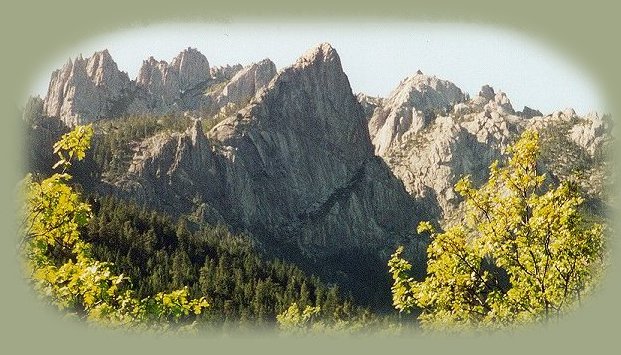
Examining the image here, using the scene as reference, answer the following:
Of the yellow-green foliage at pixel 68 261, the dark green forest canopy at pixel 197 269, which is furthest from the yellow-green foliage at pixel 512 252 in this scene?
the dark green forest canopy at pixel 197 269

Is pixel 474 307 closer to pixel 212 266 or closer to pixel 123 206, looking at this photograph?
pixel 212 266

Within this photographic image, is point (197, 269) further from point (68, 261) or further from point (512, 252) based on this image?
point (512, 252)

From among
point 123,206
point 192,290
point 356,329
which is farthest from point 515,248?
point 123,206

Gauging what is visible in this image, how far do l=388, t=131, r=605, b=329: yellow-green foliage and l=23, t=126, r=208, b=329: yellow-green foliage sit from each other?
7073mm

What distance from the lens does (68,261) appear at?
46.8 ft

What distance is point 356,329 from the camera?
59.2 meters

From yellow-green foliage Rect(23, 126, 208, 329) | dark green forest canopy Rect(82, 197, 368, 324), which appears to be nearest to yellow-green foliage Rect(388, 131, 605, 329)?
yellow-green foliage Rect(23, 126, 208, 329)

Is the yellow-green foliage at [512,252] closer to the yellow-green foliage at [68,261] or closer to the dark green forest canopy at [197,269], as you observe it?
the yellow-green foliage at [68,261]

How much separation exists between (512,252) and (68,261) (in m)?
12.7

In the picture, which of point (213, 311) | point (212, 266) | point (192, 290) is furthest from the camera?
point (212, 266)

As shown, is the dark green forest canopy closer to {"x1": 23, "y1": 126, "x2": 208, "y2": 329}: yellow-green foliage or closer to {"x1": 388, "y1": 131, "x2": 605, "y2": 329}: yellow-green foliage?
{"x1": 23, "y1": 126, "x2": 208, "y2": 329}: yellow-green foliage

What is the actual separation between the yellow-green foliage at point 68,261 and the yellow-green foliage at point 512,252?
7073 mm

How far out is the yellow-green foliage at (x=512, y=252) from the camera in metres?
13.3

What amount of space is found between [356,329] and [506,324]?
46360 millimetres
